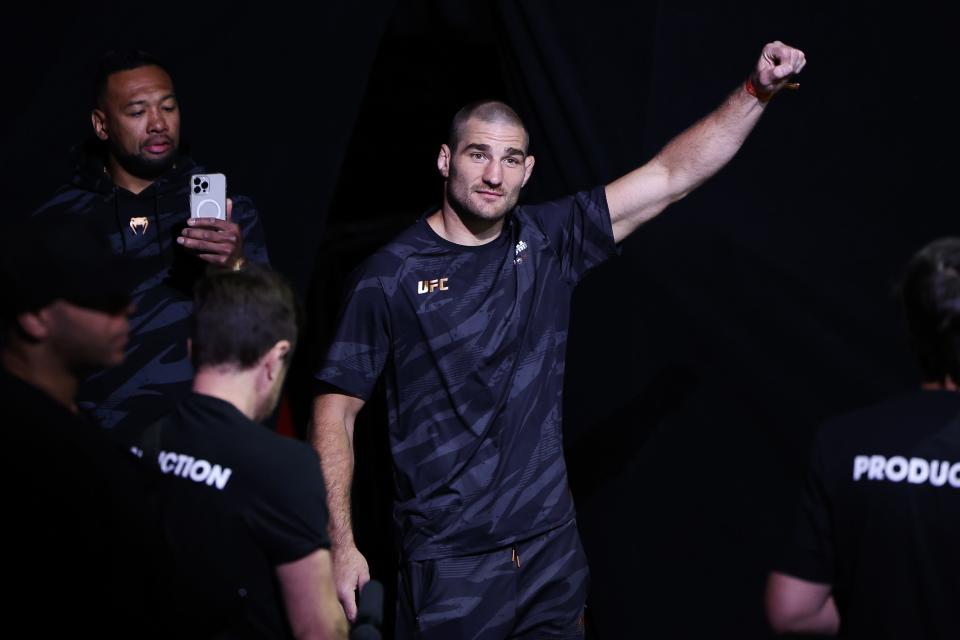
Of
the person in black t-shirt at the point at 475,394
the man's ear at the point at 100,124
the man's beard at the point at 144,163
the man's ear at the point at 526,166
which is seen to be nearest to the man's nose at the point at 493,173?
the person in black t-shirt at the point at 475,394

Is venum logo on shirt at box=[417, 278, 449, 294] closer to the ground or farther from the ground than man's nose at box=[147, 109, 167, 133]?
closer to the ground

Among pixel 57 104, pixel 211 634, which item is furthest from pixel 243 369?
pixel 57 104

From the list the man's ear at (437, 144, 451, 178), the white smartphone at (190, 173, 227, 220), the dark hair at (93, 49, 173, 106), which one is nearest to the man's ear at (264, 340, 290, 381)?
the white smartphone at (190, 173, 227, 220)

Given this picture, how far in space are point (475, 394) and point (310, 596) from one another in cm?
97

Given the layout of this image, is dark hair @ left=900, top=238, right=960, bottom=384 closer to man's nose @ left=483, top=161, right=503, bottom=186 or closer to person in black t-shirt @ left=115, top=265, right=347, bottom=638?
person in black t-shirt @ left=115, top=265, right=347, bottom=638

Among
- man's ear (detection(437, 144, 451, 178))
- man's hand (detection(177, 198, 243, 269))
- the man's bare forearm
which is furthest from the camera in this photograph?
man's ear (detection(437, 144, 451, 178))

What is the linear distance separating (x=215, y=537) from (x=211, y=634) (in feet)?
0.53

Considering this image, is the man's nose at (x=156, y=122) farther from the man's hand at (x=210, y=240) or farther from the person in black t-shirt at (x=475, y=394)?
the person in black t-shirt at (x=475, y=394)

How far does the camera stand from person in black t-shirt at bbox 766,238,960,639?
192 centimetres

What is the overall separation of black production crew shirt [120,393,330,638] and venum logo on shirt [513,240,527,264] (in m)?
1.13

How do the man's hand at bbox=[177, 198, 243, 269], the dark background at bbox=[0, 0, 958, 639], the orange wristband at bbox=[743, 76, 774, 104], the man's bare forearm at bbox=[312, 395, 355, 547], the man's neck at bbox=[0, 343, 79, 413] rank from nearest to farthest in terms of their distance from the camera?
the man's neck at bbox=[0, 343, 79, 413], the man's hand at bbox=[177, 198, 243, 269], the man's bare forearm at bbox=[312, 395, 355, 547], the orange wristband at bbox=[743, 76, 774, 104], the dark background at bbox=[0, 0, 958, 639]

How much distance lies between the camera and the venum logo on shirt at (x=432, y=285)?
295 cm

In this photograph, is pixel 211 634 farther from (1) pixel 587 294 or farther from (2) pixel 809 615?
(1) pixel 587 294

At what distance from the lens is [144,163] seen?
2.94m
